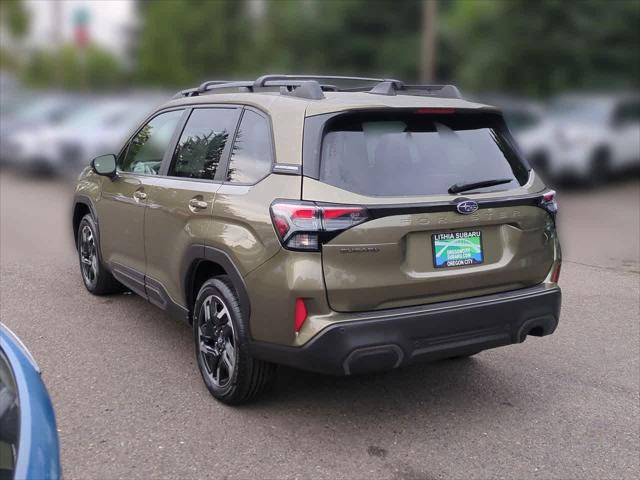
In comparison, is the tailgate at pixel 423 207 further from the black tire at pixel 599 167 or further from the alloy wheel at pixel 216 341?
the black tire at pixel 599 167

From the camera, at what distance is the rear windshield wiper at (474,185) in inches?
148

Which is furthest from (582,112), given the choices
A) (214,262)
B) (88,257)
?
(214,262)

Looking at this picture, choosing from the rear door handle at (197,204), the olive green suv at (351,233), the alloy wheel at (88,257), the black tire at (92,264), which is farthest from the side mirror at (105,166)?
the rear door handle at (197,204)

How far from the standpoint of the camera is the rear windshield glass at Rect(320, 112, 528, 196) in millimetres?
3576

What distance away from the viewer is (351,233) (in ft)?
11.2

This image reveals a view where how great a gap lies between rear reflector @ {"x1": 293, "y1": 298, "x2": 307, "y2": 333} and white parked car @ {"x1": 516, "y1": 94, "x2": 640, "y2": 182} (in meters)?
10.3

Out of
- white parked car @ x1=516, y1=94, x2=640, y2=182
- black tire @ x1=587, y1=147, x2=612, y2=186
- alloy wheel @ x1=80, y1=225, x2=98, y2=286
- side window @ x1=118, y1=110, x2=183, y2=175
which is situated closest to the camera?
side window @ x1=118, y1=110, x2=183, y2=175

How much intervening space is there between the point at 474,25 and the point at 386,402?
1802 centimetres

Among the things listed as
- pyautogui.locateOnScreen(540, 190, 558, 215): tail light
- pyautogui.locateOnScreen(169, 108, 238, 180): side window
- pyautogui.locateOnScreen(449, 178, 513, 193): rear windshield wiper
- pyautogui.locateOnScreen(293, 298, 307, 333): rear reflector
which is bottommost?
pyautogui.locateOnScreen(293, 298, 307, 333): rear reflector

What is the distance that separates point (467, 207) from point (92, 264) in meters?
3.74

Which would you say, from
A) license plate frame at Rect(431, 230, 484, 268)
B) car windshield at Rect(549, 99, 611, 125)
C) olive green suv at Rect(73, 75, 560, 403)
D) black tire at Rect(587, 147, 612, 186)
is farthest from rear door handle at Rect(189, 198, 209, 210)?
car windshield at Rect(549, 99, 611, 125)

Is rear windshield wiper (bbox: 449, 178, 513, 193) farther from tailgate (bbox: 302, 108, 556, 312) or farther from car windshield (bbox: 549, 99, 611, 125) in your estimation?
car windshield (bbox: 549, 99, 611, 125)

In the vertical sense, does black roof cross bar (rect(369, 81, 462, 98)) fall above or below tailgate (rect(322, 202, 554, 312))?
above

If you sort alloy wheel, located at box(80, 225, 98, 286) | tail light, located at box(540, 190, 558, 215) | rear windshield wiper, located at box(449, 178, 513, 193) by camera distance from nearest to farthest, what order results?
1. rear windshield wiper, located at box(449, 178, 513, 193)
2. tail light, located at box(540, 190, 558, 215)
3. alloy wheel, located at box(80, 225, 98, 286)
